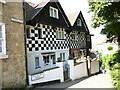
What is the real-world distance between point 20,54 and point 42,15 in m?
8.36

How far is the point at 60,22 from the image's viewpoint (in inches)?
957

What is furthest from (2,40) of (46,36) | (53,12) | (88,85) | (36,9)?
(53,12)

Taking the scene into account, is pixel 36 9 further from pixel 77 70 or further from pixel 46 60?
pixel 77 70

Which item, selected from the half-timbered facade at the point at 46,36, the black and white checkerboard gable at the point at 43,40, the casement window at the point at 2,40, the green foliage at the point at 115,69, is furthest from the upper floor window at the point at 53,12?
the casement window at the point at 2,40

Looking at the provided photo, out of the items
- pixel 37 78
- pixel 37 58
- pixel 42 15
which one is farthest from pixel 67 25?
pixel 37 78

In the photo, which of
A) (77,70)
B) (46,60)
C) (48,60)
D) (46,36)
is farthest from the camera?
(48,60)

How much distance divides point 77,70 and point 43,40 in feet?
14.7

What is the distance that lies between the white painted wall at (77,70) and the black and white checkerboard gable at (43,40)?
3.69 meters

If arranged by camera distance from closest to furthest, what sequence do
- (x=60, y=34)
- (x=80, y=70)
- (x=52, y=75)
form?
(x=52, y=75), (x=80, y=70), (x=60, y=34)

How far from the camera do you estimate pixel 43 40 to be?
2103 cm

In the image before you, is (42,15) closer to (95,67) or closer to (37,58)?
(37,58)

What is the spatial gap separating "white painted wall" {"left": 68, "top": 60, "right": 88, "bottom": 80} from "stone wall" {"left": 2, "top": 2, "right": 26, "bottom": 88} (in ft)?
18.8

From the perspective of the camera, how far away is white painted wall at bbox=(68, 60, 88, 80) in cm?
1841

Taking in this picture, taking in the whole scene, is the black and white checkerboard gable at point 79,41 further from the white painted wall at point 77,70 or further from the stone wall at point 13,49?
the stone wall at point 13,49
